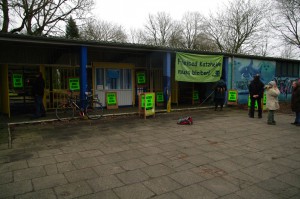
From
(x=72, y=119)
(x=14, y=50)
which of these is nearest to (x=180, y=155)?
(x=72, y=119)

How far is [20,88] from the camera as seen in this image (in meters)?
10.1

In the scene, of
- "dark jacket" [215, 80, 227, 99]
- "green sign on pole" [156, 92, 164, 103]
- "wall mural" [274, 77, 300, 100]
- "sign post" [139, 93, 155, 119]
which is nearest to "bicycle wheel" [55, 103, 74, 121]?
"sign post" [139, 93, 155, 119]

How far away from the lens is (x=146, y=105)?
9.07 metres

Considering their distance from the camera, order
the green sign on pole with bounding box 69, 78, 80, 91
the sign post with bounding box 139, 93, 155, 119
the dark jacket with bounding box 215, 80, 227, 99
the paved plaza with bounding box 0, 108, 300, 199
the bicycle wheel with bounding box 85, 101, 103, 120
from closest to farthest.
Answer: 1. the paved plaza with bounding box 0, 108, 300, 199
2. the bicycle wheel with bounding box 85, 101, 103, 120
3. the sign post with bounding box 139, 93, 155, 119
4. the green sign on pole with bounding box 69, 78, 80, 91
5. the dark jacket with bounding box 215, 80, 227, 99

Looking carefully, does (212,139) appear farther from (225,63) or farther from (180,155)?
(225,63)

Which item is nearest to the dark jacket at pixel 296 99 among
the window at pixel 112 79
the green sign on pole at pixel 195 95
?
the green sign on pole at pixel 195 95

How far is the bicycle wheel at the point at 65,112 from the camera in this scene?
28.3 feet

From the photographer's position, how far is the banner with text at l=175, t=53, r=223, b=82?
10.6 m

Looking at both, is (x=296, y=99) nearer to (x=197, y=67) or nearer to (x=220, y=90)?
(x=220, y=90)

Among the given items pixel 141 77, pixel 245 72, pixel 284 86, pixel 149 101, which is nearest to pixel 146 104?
pixel 149 101

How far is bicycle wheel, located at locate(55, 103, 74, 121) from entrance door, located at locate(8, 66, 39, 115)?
179 cm

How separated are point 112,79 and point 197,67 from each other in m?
4.31

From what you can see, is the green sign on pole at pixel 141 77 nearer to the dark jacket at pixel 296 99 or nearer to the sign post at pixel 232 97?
the sign post at pixel 232 97

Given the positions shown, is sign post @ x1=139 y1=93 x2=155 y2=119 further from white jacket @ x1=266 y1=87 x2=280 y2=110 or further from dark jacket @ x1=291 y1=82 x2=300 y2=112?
dark jacket @ x1=291 y1=82 x2=300 y2=112
